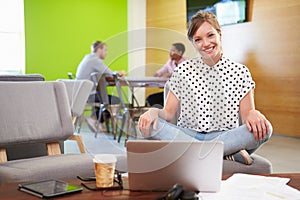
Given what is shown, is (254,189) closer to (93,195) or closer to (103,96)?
(93,195)

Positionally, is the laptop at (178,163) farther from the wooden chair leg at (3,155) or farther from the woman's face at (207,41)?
the wooden chair leg at (3,155)

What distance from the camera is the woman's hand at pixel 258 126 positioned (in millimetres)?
1785

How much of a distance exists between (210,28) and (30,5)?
5712mm

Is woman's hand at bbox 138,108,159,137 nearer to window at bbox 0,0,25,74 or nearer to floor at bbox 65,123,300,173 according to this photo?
floor at bbox 65,123,300,173

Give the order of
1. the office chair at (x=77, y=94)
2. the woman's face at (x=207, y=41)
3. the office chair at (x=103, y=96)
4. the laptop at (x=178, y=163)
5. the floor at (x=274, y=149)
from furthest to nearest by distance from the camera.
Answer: the office chair at (x=103, y=96) → the office chair at (x=77, y=94) → the floor at (x=274, y=149) → the woman's face at (x=207, y=41) → the laptop at (x=178, y=163)

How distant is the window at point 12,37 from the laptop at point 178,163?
6.10m

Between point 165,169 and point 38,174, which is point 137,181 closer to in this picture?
point 165,169

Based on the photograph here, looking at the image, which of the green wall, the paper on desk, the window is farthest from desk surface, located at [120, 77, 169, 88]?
the paper on desk

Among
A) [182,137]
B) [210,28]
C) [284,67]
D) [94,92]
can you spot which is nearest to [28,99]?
[182,137]

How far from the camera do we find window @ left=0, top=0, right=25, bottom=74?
689 centimetres

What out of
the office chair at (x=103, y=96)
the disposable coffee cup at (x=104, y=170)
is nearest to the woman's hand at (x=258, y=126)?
the disposable coffee cup at (x=104, y=170)

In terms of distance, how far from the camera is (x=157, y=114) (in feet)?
6.23

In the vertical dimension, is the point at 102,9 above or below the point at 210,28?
above

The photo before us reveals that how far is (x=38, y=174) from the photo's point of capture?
6.08ft
